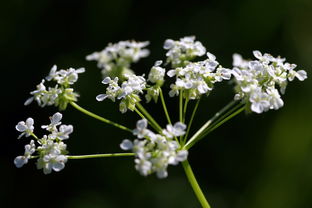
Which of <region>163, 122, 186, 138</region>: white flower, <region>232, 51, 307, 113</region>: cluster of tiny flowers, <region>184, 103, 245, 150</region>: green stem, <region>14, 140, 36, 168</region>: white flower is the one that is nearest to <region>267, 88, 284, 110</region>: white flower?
<region>232, 51, 307, 113</region>: cluster of tiny flowers

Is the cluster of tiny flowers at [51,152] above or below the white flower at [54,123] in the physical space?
below

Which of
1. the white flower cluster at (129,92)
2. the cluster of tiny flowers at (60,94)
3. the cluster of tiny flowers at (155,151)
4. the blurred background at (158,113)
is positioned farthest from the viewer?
the blurred background at (158,113)

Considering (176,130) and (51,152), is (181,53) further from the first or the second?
(51,152)

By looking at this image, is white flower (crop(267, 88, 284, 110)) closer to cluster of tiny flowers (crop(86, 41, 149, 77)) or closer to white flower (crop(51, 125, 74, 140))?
white flower (crop(51, 125, 74, 140))

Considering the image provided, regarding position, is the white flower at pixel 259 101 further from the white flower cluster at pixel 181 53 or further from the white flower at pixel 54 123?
the white flower at pixel 54 123

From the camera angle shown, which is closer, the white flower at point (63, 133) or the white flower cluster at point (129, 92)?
the white flower at point (63, 133)

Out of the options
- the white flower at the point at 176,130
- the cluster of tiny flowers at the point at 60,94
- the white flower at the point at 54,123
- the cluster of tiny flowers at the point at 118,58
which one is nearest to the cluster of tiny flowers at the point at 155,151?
the white flower at the point at 176,130
